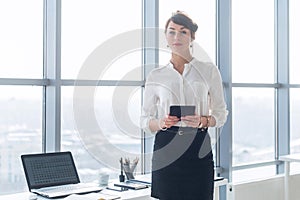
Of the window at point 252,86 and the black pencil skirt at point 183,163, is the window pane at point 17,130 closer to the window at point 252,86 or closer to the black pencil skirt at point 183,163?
the black pencil skirt at point 183,163

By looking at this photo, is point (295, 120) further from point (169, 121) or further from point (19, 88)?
point (169, 121)

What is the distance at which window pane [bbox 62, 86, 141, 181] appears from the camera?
3.38 meters

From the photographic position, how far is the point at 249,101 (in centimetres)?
498

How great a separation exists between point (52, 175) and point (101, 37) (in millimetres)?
1282

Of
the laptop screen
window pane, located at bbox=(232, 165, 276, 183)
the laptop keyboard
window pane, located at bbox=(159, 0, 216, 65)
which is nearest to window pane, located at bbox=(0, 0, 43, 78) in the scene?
the laptop screen

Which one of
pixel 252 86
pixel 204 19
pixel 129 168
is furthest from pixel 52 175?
pixel 252 86

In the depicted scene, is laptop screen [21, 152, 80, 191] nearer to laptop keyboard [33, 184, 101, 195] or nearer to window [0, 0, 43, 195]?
laptop keyboard [33, 184, 101, 195]

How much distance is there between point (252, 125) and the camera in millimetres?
5039

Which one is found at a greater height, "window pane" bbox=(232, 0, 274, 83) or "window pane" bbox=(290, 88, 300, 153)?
"window pane" bbox=(232, 0, 274, 83)

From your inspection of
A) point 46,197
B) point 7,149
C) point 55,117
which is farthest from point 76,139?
point 46,197

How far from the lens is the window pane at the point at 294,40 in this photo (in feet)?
17.7

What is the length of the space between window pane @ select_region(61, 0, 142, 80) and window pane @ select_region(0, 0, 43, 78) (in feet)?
0.66

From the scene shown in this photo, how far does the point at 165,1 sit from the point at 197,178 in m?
2.29

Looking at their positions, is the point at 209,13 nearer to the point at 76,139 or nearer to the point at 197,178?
the point at 76,139
